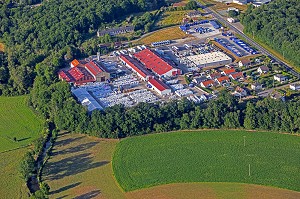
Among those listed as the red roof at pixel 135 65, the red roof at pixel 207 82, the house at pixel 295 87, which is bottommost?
the house at pixel 295 87

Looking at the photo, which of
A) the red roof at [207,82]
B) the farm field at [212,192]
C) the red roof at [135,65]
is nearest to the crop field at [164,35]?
the red roof at [135,65]

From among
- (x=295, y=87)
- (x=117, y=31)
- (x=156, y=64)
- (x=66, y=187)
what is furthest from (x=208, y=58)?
(x=66, y=187)

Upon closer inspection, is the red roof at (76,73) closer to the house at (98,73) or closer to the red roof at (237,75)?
the house at (98,73)

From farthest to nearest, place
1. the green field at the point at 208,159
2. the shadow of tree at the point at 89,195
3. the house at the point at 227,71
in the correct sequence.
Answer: the house at the point at 227,71 < the green field at the point at 208,159 < the shadow of tree at the point at 89,195

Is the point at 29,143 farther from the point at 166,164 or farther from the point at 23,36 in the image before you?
the point at 23,36

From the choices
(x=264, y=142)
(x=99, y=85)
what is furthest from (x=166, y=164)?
(x=99, y=85)

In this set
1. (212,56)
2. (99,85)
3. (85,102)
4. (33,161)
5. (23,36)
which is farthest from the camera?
(23,36)

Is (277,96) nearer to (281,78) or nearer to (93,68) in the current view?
(281,78)

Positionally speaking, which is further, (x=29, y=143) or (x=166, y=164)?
(x=29, y=143)
